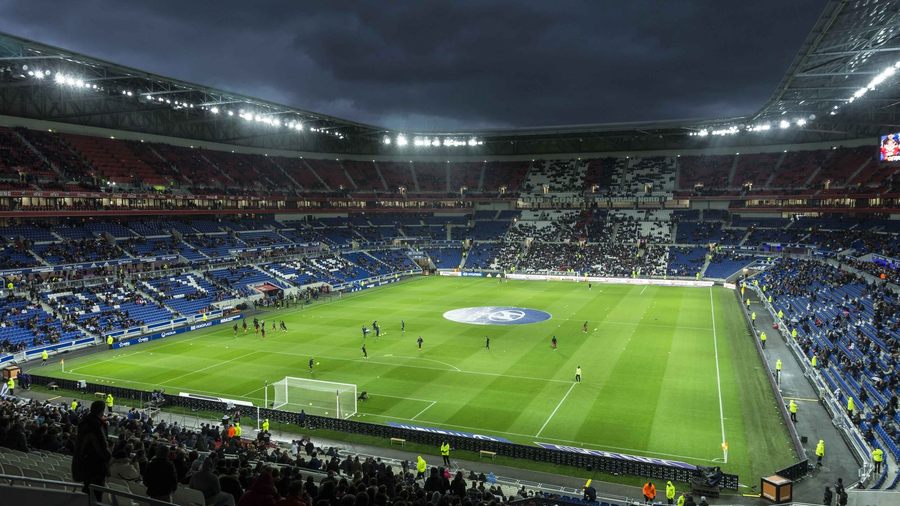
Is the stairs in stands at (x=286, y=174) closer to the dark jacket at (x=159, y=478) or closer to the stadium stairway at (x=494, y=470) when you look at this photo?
the stadium stairway at (x=494, y=470)

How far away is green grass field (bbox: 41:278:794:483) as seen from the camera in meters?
26.1

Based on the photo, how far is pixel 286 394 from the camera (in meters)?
30.2

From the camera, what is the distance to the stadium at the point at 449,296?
832 inches

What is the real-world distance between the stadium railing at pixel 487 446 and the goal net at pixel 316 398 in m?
1.15

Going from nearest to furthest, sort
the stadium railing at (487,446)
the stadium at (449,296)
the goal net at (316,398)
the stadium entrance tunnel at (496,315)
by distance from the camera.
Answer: the stadium at (449,296) → the stadium railing at (487,446) → the goal net at (316,398) → the stadium entrance tunnel at (496,315)

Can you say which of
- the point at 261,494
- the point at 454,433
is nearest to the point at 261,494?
the point at 261,494

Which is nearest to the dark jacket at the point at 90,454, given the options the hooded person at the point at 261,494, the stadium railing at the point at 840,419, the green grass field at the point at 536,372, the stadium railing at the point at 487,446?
the hooded person at the point at 261,494

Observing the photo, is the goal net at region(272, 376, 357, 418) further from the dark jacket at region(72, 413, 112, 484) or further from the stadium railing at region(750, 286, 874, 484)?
the dark jacket at region(72, 413, 112, 484)

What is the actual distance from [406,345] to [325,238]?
159ft

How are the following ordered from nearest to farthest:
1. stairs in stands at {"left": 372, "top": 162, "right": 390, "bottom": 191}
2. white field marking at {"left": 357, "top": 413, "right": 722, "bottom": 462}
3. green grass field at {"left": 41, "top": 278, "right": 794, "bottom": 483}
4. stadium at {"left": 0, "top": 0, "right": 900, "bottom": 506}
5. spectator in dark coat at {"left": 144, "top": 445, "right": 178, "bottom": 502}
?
spectator in dark coat at {"left": 144, "top": 445, "right": 178, "bottom": 502}, stadium at {"left": 0, "top": 0, "right": 900, "bottom": 506}, white field marking at {"left": 357, "top": 413, "right": 722, "bottom": 462}, green grass field at {"left": 41, "top": 278, "right": 794, "bottom": 483}, stairs in stands at {"left": 372, "top": 162, "right": 390, "bottom": 191}

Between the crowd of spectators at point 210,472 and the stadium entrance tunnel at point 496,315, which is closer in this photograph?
the crowd of spectators at point 210,472

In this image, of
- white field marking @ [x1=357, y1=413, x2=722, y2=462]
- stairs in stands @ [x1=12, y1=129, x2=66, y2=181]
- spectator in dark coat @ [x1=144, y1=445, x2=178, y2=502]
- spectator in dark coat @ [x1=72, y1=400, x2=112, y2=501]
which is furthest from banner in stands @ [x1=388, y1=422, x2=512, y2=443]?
stairs in stands @ [x1=12, y1=129, x2=66, y2=181]

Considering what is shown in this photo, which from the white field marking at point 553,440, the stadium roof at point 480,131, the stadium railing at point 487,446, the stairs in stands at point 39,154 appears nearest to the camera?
the stadium railing at point 487,446

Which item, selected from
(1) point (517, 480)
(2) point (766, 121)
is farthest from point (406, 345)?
(2) point (766, 121)
